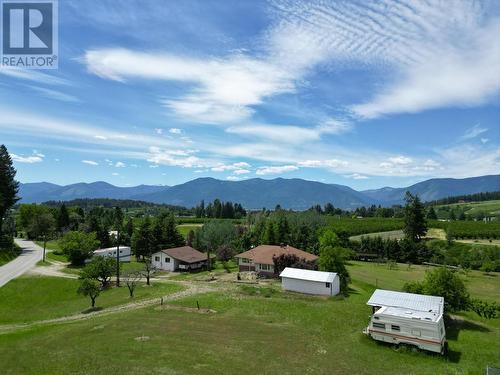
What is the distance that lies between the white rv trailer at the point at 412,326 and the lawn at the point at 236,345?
68 cm

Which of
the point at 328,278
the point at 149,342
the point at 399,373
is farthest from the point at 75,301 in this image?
the point at 399,373

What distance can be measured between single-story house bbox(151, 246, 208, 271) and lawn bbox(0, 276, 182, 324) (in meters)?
15.5

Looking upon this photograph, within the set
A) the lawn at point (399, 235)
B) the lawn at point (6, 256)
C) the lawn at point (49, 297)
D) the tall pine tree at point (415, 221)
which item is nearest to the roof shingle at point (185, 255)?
the lawn at point (49, 297)

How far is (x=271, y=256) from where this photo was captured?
6116 cm

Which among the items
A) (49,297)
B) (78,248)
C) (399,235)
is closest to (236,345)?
(49,297)

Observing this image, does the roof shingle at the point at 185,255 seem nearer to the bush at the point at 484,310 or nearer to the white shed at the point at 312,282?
the white shed at the point at 312,282

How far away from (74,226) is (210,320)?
9387 centimetres

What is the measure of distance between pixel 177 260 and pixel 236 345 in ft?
144

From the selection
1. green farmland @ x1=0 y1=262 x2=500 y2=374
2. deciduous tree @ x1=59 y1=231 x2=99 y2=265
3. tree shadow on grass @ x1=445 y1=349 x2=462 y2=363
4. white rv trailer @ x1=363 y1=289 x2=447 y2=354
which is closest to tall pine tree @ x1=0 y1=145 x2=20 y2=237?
deciduous tree @ x1=59 y1=231 x2=99 y2=265

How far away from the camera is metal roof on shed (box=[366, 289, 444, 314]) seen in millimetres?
27891

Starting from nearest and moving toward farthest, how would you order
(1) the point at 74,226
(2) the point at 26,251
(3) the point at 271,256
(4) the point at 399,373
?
1. (4) the point at 399,373
2. (3) the point at 271,256
3. (2) the point at 26,251
4. (1) the point at 74,226

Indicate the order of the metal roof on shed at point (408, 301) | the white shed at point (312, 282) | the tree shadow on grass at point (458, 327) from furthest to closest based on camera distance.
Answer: the white shed at point (312, 282) < the tree shadow on grass at point (458, 327) < the metal roof on shed at point (408, 301)

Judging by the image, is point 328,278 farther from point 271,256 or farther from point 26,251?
point 26,251

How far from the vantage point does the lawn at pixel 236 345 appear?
2123cm
